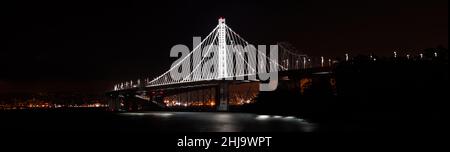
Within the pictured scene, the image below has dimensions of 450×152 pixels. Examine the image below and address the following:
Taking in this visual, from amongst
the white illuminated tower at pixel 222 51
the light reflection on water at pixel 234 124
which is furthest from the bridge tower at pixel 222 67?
the light reflection on water at pixel 234 124

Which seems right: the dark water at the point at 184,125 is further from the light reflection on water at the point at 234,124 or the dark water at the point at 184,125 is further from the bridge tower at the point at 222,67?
the bridge tower at the point at 222,67

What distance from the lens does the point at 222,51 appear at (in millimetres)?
68188

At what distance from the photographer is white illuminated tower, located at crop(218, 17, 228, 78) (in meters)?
63.4

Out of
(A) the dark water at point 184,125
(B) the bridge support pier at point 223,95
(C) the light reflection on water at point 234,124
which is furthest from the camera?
(B) the bridge support pier at point 223,95

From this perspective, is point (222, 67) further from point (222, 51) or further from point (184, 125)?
point (184, 125)

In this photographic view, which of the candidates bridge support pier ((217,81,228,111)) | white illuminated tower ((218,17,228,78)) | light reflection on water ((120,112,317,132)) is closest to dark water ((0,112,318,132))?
light reflection on water ((120,112,317,132))

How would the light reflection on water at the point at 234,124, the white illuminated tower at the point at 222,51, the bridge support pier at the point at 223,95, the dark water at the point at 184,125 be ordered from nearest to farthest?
the light reflection on water at the point at 234,124
the dark water at the point at 184,125
the bridge support pier at the point at 223,95
the white illuminated tower at the point at 222,51

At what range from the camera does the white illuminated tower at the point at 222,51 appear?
208 feet

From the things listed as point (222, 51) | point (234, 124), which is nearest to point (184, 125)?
point (234, 124)
